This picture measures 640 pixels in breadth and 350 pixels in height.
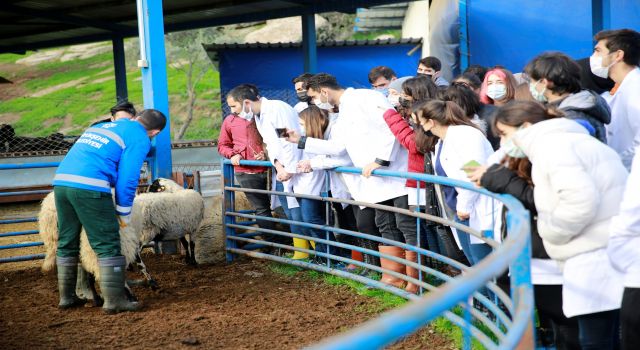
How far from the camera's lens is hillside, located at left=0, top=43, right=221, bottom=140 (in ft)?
99.8

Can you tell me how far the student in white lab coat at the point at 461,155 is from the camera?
15.1 ft

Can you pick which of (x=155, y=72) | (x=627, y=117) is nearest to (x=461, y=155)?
(x=627, y=117)

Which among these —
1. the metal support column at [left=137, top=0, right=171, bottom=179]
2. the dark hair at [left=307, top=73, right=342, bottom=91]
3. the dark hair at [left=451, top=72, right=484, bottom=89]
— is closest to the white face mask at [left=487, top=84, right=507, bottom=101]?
the dark hair at [left=451, top=72, right=484, bottom=89]

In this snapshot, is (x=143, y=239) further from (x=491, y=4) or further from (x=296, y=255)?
(x=491, y=4)

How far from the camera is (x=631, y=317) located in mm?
3102

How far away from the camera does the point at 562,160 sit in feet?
10.4

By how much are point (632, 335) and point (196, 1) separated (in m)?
12.1

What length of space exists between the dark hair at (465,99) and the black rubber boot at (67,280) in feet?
10.7

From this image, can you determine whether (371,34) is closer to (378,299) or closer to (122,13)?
(122,13)

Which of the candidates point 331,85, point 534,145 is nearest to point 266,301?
point 331,85

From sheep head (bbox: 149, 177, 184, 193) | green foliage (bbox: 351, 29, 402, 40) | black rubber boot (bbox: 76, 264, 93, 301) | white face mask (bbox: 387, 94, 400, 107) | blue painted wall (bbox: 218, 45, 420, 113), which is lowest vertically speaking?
black rubber boot (bbox: 76, 264, 93, 301)

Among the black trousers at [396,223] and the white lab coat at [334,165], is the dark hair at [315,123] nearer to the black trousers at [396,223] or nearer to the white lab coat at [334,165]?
the white lab coat at [334,165]

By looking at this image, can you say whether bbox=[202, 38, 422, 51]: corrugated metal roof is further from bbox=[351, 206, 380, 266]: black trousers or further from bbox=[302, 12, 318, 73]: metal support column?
bbox=[351, 206, 380, 266]: black trousers

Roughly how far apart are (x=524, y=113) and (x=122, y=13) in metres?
12.8
